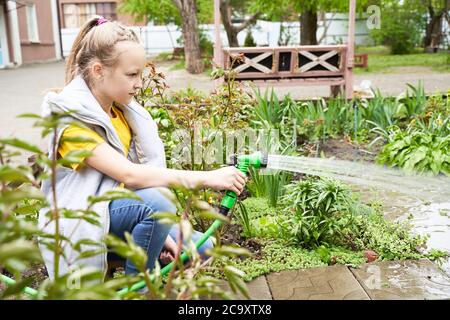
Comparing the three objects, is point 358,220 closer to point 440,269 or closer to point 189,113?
point 440,269

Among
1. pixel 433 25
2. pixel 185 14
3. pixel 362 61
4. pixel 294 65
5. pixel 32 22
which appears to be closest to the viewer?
pixel 294 65

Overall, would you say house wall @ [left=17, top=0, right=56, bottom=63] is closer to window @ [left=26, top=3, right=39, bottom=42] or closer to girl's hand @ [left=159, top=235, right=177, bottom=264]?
window @ [left=26, top=3, right=39, bottom=42]

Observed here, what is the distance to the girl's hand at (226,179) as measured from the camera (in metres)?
1.86

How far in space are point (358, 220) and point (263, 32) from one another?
889 inches

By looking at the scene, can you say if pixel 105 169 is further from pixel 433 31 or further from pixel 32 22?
pixel 32 22

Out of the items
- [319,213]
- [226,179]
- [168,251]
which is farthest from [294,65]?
[226,179]

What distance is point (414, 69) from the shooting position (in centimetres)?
1512

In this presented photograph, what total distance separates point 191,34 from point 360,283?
45.2 feet

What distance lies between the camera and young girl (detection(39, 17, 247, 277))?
1853mm

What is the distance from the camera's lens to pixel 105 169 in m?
1.87

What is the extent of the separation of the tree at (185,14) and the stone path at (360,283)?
13.3 metres

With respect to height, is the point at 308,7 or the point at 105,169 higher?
the point at 308,7

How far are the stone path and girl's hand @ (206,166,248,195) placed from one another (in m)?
0.73
